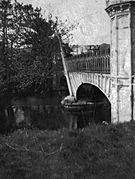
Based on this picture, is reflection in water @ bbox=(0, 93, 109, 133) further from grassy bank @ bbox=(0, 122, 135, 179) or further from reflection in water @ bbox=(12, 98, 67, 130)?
grassy bank @ bbox=(0, 122, 135, 179)

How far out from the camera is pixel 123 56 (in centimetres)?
1047

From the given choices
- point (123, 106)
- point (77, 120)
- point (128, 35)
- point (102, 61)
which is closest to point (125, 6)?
point (128, 35)

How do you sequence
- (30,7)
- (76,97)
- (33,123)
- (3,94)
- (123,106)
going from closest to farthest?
1. (123,106)
2. (33,123)
3. (76,97)
4. (3,94)
5. (30,7)

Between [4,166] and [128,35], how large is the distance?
7712 mm

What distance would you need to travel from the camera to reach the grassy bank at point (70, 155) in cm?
419

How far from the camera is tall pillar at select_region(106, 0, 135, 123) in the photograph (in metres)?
9.88

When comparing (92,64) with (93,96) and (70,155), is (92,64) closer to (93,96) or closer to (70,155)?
(93,96)

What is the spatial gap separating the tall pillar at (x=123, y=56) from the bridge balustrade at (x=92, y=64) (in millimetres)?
2631

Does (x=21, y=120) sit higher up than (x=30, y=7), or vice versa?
(x=30, y=7)

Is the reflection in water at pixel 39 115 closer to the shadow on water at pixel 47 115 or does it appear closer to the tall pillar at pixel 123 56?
the shadow on water at pixel 47 115

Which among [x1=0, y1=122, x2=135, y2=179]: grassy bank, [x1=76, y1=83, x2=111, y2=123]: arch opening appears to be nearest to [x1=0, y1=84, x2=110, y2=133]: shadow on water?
[x1=76, y1=83, x2=111, y2=123]: arch opening

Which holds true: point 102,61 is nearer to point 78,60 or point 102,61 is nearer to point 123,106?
point 123,106

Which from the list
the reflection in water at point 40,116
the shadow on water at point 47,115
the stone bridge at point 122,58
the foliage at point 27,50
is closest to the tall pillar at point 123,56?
the stone bridge at point 122,58

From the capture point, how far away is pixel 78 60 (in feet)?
77.2
